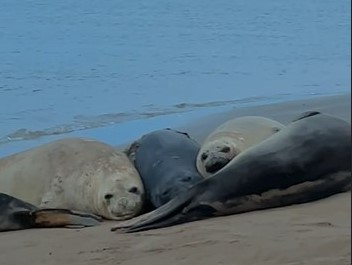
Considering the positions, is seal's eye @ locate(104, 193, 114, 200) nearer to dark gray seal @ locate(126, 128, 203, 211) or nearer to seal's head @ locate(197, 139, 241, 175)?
dark gray seal @ locate(126, 128, 203, 211)

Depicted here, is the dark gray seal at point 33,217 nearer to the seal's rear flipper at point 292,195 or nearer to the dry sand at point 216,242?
the dry sand at point 216,242

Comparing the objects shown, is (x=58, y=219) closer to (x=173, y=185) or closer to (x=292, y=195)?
(x=173, y=185)

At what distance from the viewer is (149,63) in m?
13.3

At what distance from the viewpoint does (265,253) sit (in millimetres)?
3516

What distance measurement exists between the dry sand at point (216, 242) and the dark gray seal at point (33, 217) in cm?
11

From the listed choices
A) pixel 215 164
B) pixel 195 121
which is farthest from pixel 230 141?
pixel 195 121

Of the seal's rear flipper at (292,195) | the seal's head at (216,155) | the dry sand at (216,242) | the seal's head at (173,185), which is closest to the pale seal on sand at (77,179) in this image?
the seal's head at (173,185)

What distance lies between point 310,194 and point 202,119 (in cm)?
423

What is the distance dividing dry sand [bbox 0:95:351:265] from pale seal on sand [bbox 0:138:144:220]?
1.67 feet

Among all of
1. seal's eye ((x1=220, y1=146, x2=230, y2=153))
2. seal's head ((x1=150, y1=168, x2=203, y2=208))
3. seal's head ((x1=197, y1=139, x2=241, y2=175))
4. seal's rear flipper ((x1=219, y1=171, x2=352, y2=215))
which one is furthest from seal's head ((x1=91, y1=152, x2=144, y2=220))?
seal's rear flipper ((x1=219, y1=171, x2=352, y2=215))

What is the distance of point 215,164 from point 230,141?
26 cm

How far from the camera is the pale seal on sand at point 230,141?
17.3 feet

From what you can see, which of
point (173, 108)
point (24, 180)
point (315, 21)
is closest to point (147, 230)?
point (24, 180)

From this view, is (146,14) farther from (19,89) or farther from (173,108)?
(173,108)
